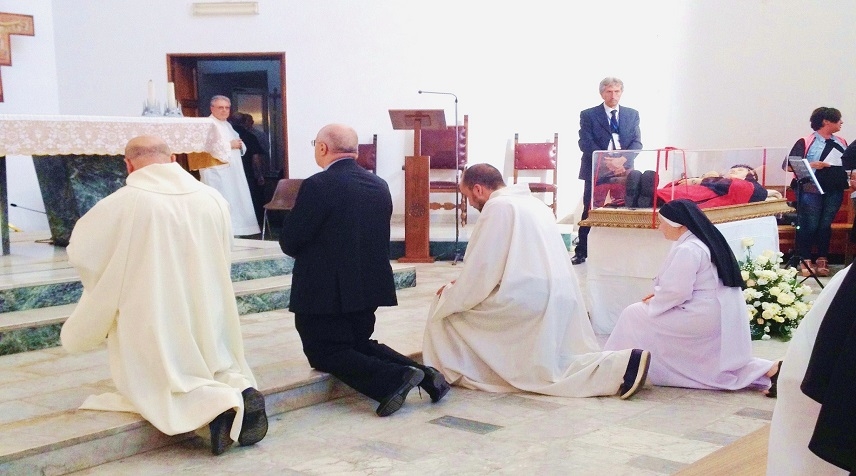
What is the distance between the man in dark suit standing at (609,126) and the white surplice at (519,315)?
333 centimetres

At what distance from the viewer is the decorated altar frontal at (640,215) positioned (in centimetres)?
611

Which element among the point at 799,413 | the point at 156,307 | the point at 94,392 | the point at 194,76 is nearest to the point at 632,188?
the point at 156,307

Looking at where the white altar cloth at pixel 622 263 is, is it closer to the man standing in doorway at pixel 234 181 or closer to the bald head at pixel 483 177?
the bald head at pixel 483 177

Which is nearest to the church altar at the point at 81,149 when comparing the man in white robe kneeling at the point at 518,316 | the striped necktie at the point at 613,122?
the man in white robe kneeling at the point at 518,316

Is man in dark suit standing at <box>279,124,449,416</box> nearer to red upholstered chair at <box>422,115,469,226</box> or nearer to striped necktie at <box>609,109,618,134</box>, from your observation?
striped necktie at <box>609,109,618,134</box>

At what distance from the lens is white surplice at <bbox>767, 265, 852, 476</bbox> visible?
1.71m

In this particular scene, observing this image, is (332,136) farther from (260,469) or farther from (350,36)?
(350,36)

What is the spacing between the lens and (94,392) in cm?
426

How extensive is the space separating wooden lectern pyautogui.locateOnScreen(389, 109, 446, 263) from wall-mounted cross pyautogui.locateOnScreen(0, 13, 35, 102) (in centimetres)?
446

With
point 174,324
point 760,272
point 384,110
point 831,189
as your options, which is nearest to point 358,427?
point 174,324

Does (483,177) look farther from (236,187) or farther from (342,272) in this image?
(236,187)

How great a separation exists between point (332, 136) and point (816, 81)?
7236 mm

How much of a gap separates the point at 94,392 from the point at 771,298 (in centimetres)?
437

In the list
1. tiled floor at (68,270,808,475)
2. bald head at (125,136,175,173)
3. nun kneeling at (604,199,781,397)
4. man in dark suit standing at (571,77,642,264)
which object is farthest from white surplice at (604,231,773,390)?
man in dark suit standing at (571,77,642,264)
